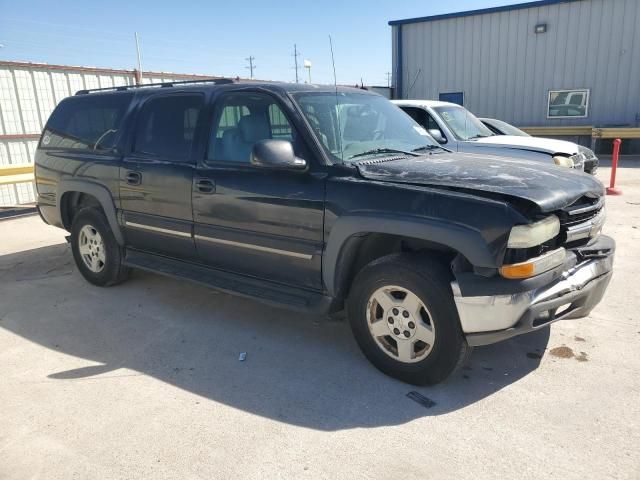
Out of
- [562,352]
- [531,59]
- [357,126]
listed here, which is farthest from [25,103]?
[531,59]

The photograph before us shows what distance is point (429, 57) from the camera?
19281mm

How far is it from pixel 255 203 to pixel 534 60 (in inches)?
662

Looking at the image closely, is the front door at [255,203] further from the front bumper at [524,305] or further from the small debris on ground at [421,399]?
the front bumper at [524,305]

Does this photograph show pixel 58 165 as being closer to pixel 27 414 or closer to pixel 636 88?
pixel 27 414

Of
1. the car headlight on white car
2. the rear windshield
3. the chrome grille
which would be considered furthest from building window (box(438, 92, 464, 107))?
the chrome grille

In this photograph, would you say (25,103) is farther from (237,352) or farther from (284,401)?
(284,401)

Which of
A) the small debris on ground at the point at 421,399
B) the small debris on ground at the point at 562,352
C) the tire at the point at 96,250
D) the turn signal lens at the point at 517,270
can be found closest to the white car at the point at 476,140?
the small debris on ground at the point at 562,352

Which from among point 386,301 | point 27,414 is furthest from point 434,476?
point 27,414

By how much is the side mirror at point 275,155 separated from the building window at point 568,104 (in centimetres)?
1676

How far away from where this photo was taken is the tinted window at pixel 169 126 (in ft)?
14.0

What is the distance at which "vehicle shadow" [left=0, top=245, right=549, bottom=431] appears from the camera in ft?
10.2

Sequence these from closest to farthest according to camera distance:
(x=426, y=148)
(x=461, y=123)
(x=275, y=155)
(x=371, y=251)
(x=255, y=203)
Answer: (x=275, y=155) → (x=371, y=251) → (x=255, y=203) → (x=426, y=148) → (x=461, y=123)

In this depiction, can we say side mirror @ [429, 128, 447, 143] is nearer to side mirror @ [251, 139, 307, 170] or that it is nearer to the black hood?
the black hood

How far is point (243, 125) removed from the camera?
13.1 ft
